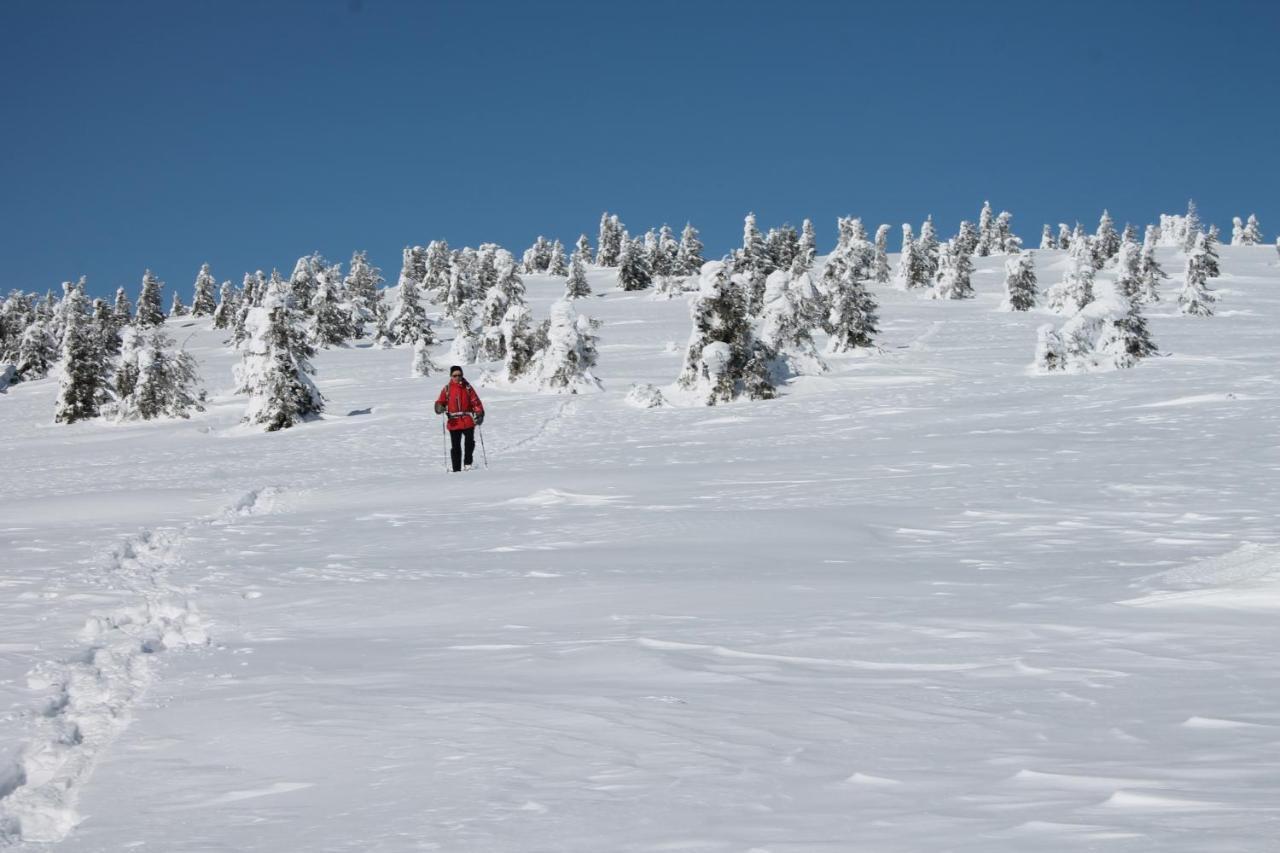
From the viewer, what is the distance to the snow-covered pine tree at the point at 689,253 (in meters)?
104

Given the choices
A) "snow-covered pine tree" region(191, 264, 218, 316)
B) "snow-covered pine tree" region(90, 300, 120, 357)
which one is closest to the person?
"snow-covered pine tree" region(90, 300, 120, 357)

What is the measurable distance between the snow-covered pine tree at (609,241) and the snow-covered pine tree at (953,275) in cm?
4744

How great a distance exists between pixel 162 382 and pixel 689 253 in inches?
2793

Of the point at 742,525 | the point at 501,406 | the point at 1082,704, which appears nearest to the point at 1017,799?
the point at 1082,704

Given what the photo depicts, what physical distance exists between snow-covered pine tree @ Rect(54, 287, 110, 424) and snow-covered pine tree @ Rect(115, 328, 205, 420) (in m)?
4.32

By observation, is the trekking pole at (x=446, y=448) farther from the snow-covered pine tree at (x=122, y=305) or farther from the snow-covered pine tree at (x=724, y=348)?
the snow-covered pine tree at (x=122, y=305)

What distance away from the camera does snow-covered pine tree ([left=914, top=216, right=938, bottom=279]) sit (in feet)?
302

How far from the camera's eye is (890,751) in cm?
336

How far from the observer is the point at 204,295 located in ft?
348

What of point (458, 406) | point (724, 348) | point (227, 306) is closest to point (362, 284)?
point (227, 306)

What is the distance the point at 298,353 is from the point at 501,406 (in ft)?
23.1

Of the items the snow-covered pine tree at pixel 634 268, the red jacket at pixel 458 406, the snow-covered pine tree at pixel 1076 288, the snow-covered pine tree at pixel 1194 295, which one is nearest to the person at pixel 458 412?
the red jacket at pixel 458 406

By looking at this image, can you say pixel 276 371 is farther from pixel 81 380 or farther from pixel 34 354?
pixel 34 354

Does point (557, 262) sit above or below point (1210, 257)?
above
